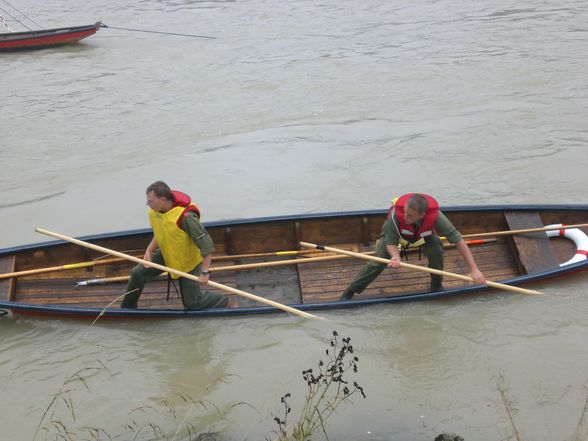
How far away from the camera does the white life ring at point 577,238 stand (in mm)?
7679

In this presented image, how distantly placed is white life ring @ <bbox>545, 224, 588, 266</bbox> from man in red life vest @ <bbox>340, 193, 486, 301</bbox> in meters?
1.37

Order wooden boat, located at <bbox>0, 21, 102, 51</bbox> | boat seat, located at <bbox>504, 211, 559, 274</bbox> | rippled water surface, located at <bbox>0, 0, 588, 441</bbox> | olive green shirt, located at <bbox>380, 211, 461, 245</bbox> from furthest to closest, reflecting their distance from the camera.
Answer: wooden boat, located at <bbox>0, 21, 102, 51</bbox>
boat seat, located at <bbox>504, 211, 559, 274</bbox>
olive green shirt, located at <bbox>380, 211, 461, 245</bbox>
rippled water surface, located at <bbox>0, 0, 588, 441</bbox>

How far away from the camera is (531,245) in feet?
26.2

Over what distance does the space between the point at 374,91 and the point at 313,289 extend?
31.0 feet

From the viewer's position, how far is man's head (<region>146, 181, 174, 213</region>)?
6.42 metres

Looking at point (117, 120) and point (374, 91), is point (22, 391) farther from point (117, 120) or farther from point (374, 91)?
A: point (374, 91)

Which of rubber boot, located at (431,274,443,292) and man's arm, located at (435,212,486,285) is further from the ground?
man's arm, located at (435,212,486,285)

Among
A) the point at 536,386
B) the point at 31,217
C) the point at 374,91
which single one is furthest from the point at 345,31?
the point at 536,386

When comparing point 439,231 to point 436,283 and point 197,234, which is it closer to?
point 436,283

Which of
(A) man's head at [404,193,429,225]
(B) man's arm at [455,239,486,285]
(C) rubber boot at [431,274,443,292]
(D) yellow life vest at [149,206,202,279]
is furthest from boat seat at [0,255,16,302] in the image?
(B) man's arm at [455,239,486,285]

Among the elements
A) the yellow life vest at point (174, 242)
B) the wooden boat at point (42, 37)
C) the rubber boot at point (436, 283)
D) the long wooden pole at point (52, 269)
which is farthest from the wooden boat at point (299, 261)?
the wooden boat at point (42, 37)

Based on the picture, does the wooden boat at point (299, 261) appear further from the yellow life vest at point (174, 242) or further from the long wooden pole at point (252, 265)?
the yellow life vest at point (174, 242)

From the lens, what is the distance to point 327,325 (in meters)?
7.51

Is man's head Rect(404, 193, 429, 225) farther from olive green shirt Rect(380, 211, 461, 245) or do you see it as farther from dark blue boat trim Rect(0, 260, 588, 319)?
dark blue boat trim Rect(0, 260, 588, 319)
